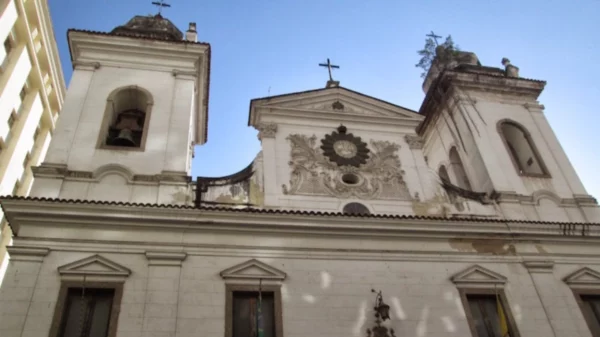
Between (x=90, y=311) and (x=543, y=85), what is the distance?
547 inches

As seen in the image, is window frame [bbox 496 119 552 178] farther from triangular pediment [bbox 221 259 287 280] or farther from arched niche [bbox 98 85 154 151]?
arched niche [bbox 98 85 154 151]

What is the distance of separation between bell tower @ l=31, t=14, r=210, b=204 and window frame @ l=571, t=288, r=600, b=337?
316 inches

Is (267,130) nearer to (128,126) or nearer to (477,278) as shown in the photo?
(128,126)

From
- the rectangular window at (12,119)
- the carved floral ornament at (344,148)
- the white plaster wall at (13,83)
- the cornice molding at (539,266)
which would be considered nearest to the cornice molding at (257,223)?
the cornice molding at (539,266)

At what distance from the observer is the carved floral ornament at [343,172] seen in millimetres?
12453

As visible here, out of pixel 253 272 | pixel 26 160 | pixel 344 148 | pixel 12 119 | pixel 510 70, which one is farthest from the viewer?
pixel 26 160

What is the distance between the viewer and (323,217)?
439 inches

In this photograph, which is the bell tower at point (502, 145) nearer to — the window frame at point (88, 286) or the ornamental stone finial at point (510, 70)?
the ornamental stone finial at point (510, 70)

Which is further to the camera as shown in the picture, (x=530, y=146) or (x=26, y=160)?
(x=26, y=160)

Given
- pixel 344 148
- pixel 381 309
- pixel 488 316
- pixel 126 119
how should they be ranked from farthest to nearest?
pixel 344 148
pixel 126 119
pixel 488 316
pixel 381 309

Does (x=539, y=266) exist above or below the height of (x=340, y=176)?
below

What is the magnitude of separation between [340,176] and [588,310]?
5.67 metres

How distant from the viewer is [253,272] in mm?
10250

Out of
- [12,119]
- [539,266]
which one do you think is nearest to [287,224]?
[539,266]
